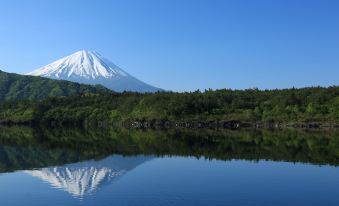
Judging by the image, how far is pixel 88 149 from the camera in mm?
47531

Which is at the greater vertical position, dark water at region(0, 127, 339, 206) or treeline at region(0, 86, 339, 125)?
treeline at region(0, 86, 339, 125)

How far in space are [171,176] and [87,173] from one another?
5343 millimetres

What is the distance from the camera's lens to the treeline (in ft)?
338

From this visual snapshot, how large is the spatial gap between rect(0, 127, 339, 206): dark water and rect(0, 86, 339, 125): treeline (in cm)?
5732

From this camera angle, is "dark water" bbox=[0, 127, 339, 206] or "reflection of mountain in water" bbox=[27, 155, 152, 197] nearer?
"dark water" bbox=[0, 127, 339, 206]

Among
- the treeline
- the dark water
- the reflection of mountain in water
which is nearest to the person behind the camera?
the dark water

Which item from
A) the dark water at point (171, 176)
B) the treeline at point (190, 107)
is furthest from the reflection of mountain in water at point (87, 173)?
the treeline at point (190, 107)

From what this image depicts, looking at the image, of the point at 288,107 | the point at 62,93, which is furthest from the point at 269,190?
the point at 62,93

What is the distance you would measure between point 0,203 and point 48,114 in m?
107

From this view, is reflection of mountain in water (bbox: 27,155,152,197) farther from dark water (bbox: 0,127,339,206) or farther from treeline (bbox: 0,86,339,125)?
treeline (bbox: 0,86,339,125)

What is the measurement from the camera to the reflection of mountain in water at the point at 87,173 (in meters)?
25.6

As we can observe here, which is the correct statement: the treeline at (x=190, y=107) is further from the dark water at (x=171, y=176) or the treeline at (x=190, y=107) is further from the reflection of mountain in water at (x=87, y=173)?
the reflection of mountain in water at (x=87, y=173)

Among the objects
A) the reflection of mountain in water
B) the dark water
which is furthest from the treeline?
the reflection of mountain in water

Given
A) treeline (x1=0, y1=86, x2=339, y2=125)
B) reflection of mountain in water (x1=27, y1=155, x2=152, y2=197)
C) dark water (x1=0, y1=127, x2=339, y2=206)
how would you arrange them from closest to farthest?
1. dark water (x1=0, y1=127, x2=339, y2=206)
2. reflection of mountain in water (x1=27, y1=155, x2=152, y2=197)
3. treeline (x1=0, y1=86, x2=339, y2=125)
